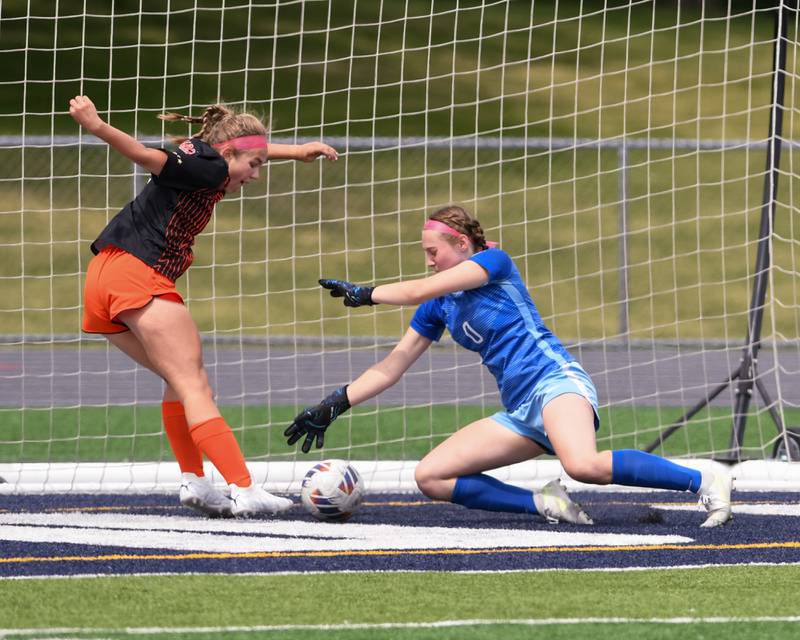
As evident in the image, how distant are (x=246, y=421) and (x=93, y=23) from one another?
1945cm

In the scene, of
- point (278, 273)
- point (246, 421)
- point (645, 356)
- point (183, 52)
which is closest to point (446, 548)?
point (246, 421)

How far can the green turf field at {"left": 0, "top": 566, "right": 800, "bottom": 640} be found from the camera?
333cm

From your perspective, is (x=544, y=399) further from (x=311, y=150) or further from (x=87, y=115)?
(x=87, y=115)

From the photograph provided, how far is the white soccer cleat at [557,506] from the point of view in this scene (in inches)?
210

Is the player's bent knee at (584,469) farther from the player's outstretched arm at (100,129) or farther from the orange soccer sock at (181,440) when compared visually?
the player's outstretched arm at (100,129)

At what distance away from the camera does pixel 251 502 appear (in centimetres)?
528

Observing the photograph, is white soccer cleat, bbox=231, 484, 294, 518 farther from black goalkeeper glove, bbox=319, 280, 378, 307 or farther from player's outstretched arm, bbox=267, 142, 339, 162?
player's outstretched arm, bbox=267, 142, 339, 162

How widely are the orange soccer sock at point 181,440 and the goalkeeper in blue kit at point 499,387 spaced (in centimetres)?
39

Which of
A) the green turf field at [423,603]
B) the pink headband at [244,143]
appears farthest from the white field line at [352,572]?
the pink headband at [244,143]

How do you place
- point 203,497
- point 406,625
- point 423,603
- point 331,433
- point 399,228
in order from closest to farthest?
point 406,625
point 423,603
point 203,497
point 331,433
point 399,228

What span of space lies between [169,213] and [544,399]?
1.59 metres

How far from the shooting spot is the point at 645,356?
11.9 meters

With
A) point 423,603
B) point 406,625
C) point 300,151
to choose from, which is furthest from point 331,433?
point 406,625

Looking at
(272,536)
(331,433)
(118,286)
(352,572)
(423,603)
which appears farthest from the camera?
(331,433)
